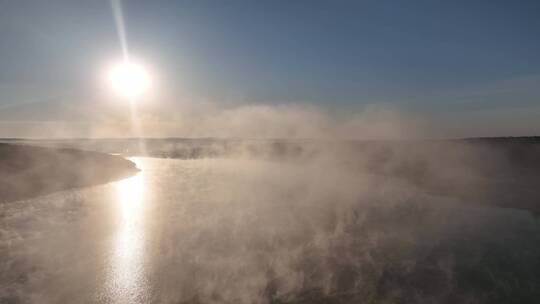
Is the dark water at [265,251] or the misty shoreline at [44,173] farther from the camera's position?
the misty shoreline at [44,173]

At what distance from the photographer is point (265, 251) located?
42.3 ft

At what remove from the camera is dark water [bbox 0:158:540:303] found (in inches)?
381

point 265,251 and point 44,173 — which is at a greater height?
point 44,173

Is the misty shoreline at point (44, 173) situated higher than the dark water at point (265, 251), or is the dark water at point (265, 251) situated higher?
the misty shoreline at point (44, 173)

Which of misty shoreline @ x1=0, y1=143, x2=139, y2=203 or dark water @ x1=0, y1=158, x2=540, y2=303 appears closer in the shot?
dark water @ x1=0, y1=158, x2=540, y2=303

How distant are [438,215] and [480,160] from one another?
116 ft

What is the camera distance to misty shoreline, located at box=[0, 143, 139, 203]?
23.7m

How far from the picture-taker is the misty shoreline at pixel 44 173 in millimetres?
23719

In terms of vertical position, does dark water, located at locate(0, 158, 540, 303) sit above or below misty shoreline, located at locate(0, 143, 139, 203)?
below

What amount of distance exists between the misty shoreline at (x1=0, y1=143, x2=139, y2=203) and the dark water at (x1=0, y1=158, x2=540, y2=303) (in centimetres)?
307

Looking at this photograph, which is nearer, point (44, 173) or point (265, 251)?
point (265, 251)

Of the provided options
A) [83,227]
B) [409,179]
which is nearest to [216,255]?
[83,227]

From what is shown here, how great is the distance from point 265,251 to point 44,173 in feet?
88.9

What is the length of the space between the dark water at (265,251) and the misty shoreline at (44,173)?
10.1 ft
